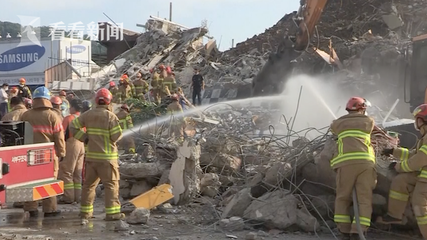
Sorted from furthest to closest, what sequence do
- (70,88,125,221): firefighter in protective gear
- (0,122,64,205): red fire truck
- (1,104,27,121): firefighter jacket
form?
1. (1,104,27,121): firefighter jacket
2. (70,88,125,221): firefighter in protective gear
3. (0,122,64,205): red fire truck

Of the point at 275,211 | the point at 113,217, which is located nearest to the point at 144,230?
the point at 113,217

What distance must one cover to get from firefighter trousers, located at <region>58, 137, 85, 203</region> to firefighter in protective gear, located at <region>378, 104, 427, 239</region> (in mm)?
4102

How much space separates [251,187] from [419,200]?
1.98m

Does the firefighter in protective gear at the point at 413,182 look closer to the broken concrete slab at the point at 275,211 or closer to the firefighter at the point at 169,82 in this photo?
the broken concrete slab at the point at 275,211

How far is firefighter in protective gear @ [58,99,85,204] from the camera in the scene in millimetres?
7250

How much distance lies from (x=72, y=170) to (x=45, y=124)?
3.34 feet

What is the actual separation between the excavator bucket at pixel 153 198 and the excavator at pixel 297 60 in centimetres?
414

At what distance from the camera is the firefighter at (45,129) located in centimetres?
650

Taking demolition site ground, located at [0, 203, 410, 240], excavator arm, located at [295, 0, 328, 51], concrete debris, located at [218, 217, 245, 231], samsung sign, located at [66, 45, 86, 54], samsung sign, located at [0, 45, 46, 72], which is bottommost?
demolition site ground, located at [0, 203, 410, 240]

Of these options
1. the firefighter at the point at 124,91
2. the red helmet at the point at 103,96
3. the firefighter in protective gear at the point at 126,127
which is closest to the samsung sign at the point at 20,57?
the firefighter at the point at 124,91

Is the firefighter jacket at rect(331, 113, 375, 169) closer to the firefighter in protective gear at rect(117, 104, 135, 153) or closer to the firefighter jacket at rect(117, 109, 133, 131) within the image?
the firefighter in protective gear at rect(117, 104, 135, 153)

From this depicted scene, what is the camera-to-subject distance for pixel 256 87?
14.3 metres

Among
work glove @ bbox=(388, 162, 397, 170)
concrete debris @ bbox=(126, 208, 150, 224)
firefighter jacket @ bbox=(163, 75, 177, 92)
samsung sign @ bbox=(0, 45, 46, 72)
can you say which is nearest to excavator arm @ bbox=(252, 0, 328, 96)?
firefighter jacket @ bbox=(163, 75, 177, 92)

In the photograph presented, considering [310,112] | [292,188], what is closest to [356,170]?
[292,188]
